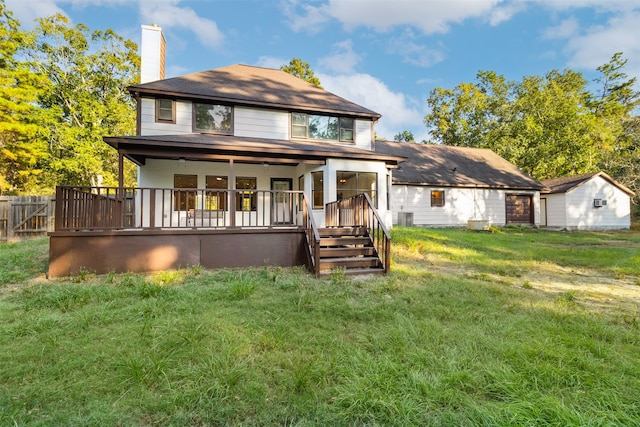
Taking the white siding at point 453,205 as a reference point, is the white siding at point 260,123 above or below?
above

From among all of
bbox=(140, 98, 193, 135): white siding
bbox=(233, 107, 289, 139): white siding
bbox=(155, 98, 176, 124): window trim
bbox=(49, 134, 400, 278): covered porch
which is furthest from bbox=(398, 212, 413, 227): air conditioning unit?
bbox=(155, 98, 176, 124): window trim

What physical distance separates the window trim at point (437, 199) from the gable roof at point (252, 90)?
273 inches

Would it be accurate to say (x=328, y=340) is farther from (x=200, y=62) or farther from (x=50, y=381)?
(x=200, y=62)

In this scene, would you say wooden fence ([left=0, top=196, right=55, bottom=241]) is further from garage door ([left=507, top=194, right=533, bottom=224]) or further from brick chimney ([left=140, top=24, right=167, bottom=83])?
garage door ([left=507, top=194, right=533, bottom=224])

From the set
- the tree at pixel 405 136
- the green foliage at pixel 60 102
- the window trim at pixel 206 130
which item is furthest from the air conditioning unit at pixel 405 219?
the tree at pixel 405 136

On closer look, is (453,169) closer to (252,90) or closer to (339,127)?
(339,127)

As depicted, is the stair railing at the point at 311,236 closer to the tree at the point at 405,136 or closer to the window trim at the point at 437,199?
the window trim at the point at 437,199

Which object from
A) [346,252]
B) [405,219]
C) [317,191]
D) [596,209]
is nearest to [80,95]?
[317,191]

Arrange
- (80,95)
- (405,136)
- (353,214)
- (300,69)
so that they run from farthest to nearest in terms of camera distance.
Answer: (405,136) → (300,69) → (80,95) → (353,214)

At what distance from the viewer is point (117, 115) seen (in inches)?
752

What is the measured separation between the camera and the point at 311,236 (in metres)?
6.58

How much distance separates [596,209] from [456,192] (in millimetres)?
8834

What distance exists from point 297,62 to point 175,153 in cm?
1935

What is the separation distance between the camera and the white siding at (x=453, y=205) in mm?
15367
